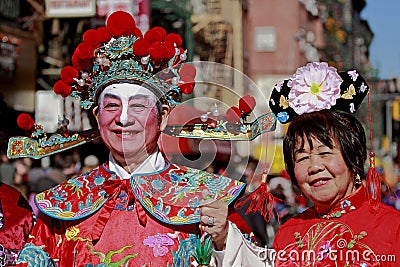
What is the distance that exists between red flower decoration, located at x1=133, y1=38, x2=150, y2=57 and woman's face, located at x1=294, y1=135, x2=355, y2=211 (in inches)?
34.3

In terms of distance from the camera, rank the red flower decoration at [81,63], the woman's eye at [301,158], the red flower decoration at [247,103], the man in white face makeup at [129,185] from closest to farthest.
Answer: the woman's eye at [301,158] → the man in white face makeup at [129,185] → the red flower decoration at [247,103] → the red flower decoration at [81,63]

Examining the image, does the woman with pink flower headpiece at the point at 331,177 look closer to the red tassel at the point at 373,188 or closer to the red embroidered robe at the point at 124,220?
the red tassel at the point at 373,188

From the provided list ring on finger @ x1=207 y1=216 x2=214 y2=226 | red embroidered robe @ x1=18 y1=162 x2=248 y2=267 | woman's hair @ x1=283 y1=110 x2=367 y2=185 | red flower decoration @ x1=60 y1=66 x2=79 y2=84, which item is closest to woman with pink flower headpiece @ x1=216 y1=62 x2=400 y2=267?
woman's hair @ x1=283 y1=110 x2=367 y2=185

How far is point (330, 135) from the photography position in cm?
341

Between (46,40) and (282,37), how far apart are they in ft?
58.9

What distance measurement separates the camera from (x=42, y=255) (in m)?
3.55

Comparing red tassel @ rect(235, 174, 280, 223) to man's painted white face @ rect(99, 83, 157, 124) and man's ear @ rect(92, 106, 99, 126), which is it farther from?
man's ear @ rect(92, 106, 99, 126)

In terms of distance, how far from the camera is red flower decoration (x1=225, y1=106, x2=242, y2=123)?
3760 mm

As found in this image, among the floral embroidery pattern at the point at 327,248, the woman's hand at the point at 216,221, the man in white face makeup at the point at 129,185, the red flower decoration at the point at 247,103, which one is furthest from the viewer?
the red flower decoration at the point at 247,103

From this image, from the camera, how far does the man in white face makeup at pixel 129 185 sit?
3545 millimetres

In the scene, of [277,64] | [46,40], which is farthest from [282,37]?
[46,40]

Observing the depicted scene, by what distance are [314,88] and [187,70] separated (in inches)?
25.0

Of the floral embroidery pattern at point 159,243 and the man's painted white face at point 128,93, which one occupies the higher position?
the man's painted white face at point 128,93

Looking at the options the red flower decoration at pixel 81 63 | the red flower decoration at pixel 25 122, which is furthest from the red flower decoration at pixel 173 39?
the red flower decoration at pixel 25 122
